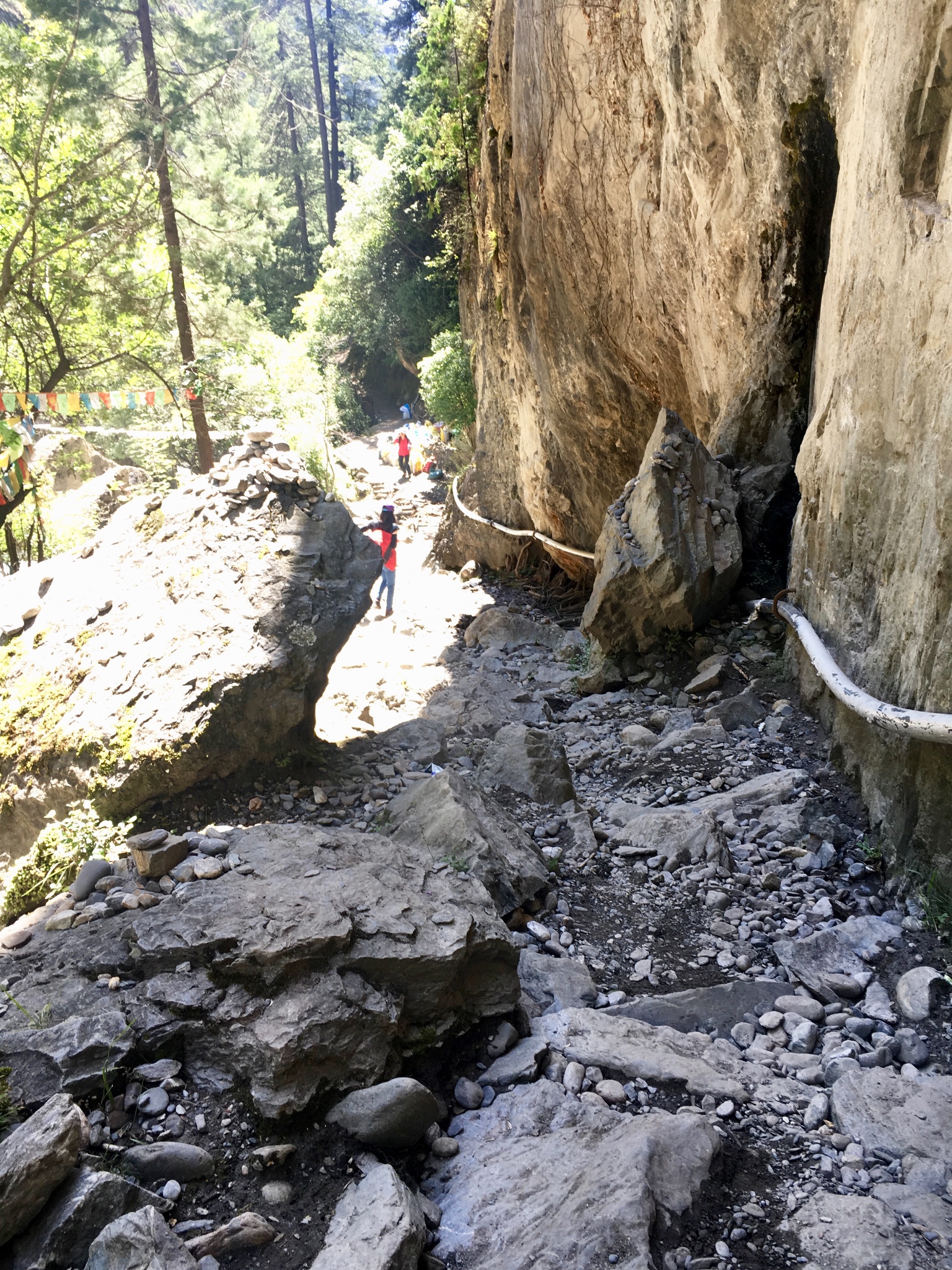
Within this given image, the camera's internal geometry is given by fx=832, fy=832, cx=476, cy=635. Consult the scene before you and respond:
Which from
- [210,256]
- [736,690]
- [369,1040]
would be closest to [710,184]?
[736,690]

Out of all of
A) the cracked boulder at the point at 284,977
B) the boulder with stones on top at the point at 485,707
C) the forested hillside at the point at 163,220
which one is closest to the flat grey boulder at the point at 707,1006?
the cracked boulder at the point at 284,977

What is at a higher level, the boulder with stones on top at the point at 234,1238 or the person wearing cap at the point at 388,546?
the boulder with stones on top at the point at 234,1238

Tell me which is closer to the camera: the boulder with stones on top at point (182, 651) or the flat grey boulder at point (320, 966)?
the flat grey boulder at point (320, 966)

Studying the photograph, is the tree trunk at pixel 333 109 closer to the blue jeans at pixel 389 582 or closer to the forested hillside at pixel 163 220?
the forested hillside at pixel 163 220

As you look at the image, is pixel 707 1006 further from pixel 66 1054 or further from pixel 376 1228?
pixel 66 1054

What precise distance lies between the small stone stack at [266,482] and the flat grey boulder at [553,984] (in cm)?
372

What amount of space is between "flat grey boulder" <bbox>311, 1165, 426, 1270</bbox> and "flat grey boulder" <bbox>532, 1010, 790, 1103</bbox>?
0.82 metres

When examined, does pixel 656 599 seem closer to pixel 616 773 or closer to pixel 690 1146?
pixel 616 773

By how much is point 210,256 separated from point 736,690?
552 inches

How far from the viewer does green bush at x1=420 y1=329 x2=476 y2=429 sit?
15953mm

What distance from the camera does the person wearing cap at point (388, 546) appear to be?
1008 centimetres

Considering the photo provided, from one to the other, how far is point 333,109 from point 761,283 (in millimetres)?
38869

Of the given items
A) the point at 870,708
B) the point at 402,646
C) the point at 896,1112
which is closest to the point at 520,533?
the point at 402,646

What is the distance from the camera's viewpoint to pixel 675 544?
21.0 ft
